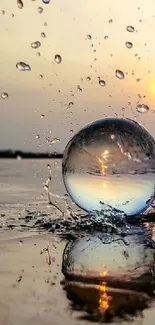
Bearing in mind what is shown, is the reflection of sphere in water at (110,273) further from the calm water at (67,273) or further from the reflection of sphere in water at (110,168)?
Answer: the reflection of sphere in water at (110,168)

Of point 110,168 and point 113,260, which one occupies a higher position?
point 113,260

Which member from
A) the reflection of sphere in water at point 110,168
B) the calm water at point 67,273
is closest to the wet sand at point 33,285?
the calm water at point 67,273

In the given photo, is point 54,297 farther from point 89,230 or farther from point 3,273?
point 89,230

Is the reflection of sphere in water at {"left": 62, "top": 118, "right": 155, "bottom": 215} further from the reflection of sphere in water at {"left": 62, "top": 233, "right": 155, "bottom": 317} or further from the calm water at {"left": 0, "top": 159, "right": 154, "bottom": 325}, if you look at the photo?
the reflection of sphere in water at {"left": 62, "top": 233, "right": 155, "bottom": 317}

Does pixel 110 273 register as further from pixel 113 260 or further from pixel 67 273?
pixel 113 260

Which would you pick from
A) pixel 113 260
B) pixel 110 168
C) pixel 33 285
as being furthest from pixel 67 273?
pixel 110 168

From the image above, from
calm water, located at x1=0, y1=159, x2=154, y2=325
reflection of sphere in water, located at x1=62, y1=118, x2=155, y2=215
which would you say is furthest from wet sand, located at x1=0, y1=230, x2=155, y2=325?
reflection of sphere in water, located at x1=62, y1=118, x2=155, y2=215

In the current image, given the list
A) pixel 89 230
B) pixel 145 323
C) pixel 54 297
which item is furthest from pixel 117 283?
pixel 89 230
